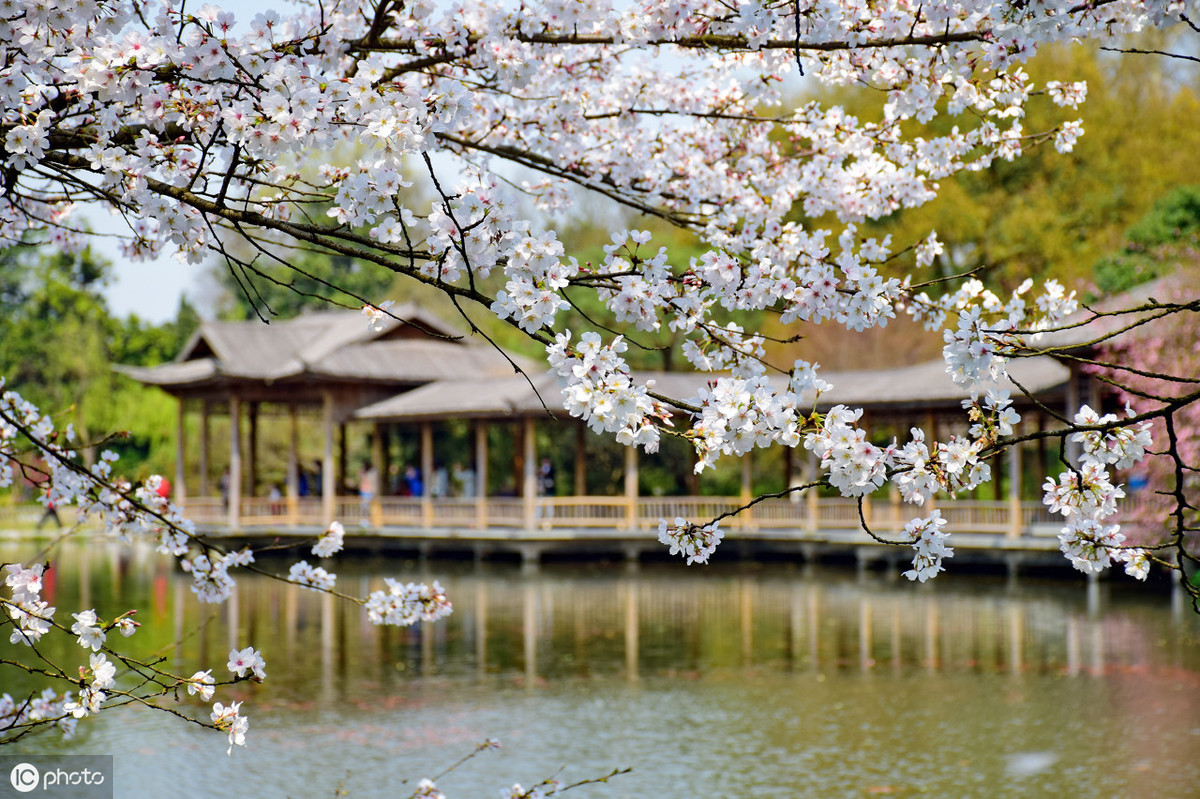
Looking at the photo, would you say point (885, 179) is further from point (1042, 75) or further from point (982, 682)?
point (1042, 75)

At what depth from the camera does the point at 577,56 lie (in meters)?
6.53

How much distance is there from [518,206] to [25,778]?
22.7 ft

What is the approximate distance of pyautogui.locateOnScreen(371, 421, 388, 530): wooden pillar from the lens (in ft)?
93.0

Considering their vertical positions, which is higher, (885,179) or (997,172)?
(997,172)

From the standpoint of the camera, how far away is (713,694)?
11.5m

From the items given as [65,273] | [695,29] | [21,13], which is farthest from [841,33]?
[65,273]

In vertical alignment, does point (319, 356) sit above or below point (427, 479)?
above

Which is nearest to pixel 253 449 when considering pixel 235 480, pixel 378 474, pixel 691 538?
pixel 235 480

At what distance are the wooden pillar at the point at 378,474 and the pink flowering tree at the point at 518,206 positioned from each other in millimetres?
22699

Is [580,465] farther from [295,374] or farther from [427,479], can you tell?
[295,374]

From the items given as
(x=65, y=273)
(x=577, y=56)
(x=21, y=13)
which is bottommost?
(x=21, y=13)

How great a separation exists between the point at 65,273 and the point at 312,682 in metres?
36.4

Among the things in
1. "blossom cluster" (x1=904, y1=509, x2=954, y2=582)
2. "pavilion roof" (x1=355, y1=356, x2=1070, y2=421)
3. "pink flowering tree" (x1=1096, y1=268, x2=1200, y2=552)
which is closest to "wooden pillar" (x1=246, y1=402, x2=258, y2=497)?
"pavilion roof" (x1=355, y1=356, x2=1070, y2=421)
